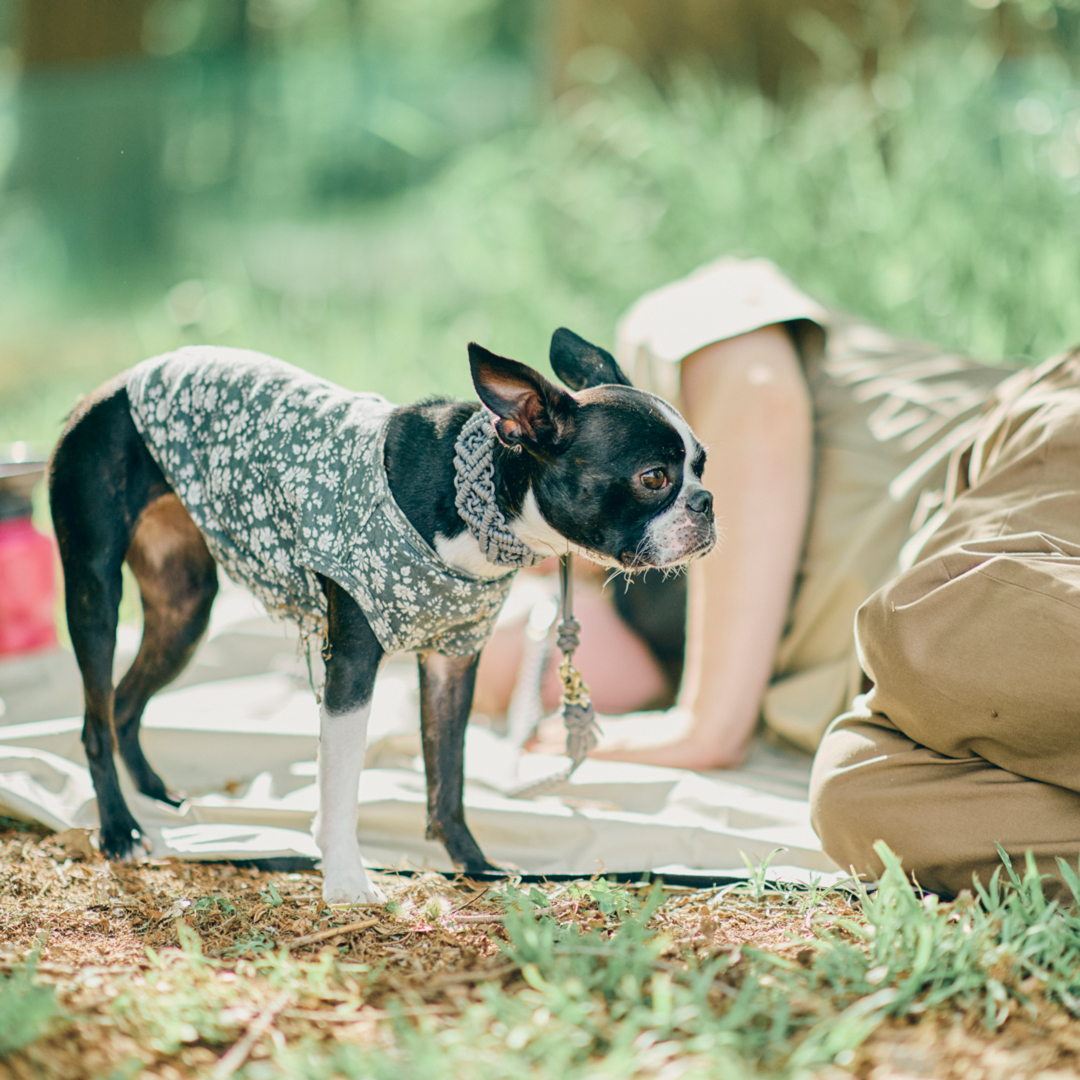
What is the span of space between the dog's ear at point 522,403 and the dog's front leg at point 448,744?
1.78ft

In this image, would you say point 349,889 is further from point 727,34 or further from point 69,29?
point 69,29

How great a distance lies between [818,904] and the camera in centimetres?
198

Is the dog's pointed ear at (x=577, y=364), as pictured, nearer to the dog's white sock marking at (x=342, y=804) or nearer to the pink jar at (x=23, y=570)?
the dog's white sock marking at (x=342, y=804)

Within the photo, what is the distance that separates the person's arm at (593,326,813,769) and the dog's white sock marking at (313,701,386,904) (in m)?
1.01

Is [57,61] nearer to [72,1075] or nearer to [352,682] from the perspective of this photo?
[352,682]

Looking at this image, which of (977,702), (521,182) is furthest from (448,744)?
(521,182)

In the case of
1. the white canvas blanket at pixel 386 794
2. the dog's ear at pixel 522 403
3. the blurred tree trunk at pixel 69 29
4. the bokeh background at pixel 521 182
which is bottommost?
the white canvas blanket at pixel 386 794

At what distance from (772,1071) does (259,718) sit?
2226 mm

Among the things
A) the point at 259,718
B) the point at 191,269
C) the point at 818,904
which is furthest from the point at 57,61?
the point at 818,904

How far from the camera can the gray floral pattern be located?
1.97 metres

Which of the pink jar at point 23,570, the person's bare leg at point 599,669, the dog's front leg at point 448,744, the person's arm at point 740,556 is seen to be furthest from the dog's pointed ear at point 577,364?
the pink jar at point 23,570

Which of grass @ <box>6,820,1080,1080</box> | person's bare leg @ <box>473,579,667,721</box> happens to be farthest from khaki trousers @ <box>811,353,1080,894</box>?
person's bare leg @ <box>473,579,667,721</box>

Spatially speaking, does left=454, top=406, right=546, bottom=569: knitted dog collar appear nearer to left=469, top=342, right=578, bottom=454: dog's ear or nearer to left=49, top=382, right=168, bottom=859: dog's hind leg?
left=469, top=342, right=578, bottom=454: dog's ear

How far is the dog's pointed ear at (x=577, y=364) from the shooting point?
7.14 ft
